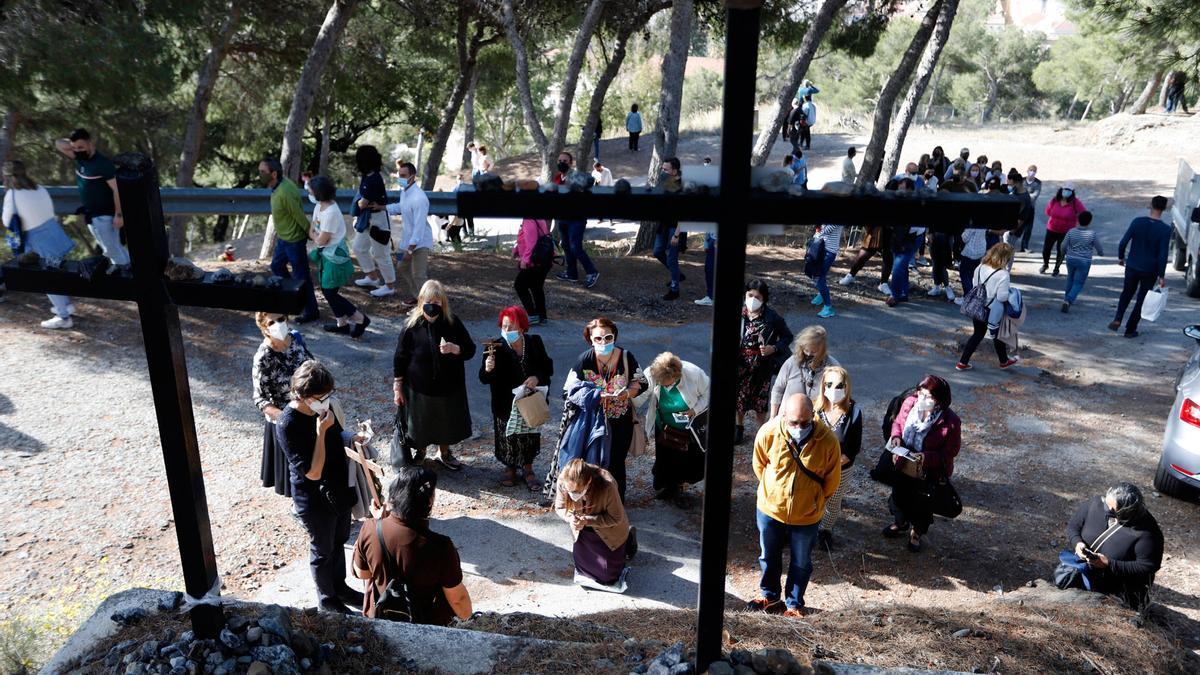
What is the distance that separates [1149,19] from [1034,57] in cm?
4549

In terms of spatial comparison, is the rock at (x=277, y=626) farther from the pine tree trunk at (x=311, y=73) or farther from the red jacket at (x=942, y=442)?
the pine tree trunk at (x=311, y=73)

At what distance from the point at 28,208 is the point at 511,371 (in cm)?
550

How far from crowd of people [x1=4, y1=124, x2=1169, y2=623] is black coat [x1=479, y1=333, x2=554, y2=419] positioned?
15 millimetres

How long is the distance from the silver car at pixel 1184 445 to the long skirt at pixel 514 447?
4.93 metres

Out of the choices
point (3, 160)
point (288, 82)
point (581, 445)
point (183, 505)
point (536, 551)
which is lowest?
point (536, 551)

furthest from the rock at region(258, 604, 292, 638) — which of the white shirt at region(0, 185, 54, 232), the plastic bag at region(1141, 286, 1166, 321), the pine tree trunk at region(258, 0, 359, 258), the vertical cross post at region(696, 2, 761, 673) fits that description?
the pine tree trunk at region(258, 0, 359, 258)

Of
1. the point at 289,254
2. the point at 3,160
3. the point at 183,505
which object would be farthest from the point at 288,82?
the point at 183,505

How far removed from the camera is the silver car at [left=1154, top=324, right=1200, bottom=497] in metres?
7.08

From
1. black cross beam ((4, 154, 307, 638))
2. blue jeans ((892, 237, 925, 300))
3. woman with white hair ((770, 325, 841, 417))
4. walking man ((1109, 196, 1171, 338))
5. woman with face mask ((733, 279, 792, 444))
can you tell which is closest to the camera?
black cross beam ((4, 154, 307, 638))

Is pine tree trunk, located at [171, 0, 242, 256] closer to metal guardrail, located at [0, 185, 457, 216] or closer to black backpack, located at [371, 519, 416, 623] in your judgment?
metal guardrail, located at [0, 185, 457, 216]

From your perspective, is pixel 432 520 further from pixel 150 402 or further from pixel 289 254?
pixel 289 254

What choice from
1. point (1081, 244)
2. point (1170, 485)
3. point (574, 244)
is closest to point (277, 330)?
point (574, 244)

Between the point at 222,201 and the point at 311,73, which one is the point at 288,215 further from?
the point at 311,73

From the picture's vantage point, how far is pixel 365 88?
20.6 meters
